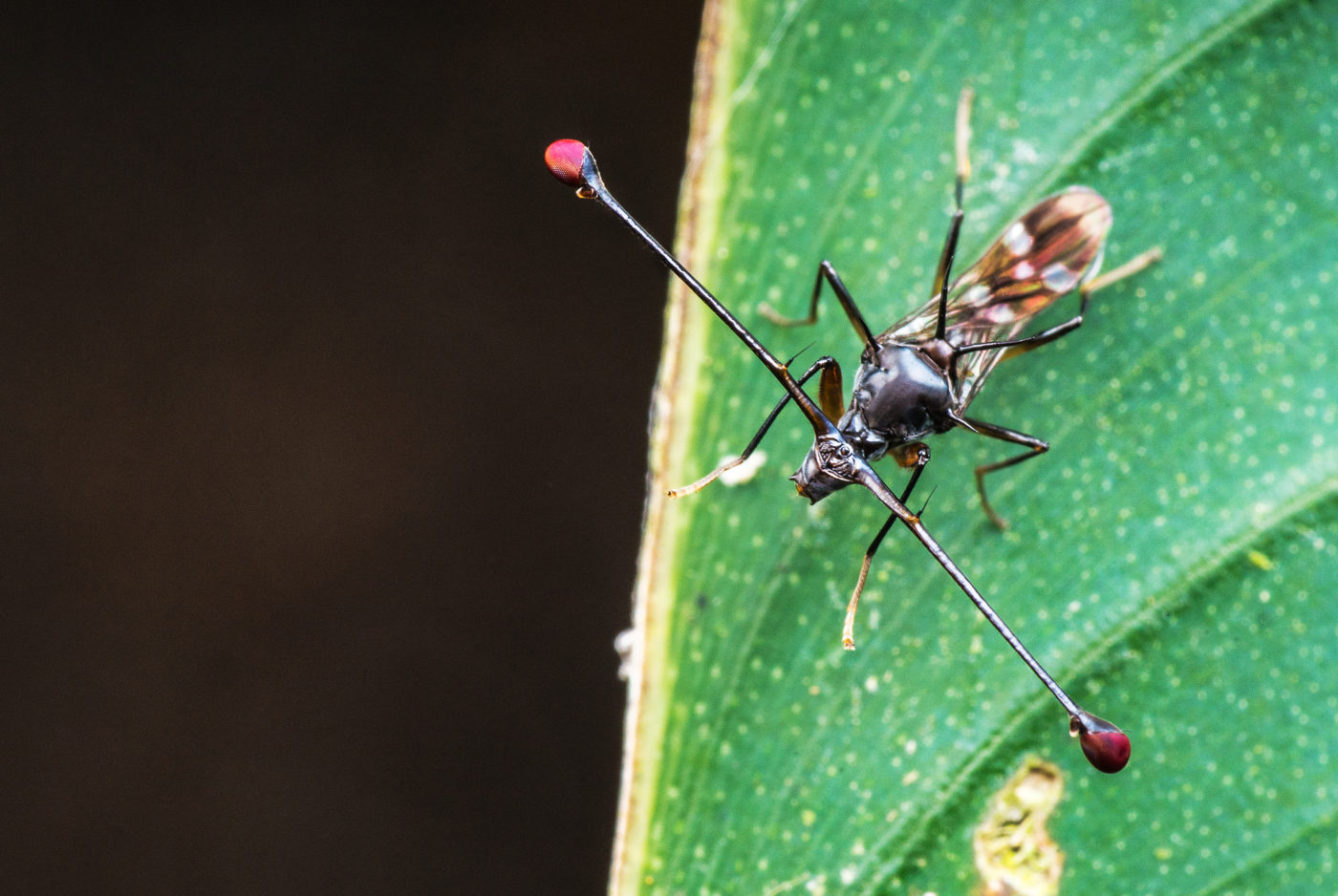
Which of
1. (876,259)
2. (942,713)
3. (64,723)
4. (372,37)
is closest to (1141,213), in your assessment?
(876,259)

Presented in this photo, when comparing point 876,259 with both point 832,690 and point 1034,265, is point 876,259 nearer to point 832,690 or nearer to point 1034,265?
point 1034,265

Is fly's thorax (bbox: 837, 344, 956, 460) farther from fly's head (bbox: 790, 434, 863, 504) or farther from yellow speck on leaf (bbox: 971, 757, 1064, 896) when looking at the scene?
yellow speck on leaf (bbox: 971, 757, 1064, 896)

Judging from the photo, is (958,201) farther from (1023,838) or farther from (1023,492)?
(1023,838)

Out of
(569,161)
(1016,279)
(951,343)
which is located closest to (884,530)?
(951,343)

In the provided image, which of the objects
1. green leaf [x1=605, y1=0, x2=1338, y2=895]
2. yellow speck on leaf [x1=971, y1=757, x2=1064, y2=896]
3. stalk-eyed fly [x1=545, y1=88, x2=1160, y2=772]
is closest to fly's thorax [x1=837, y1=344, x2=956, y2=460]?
stalk-eyed fly [x1=545, y1=88, x2=1160, y2=772]

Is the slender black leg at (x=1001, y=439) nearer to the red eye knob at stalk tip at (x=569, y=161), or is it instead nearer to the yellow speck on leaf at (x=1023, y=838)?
the yellow speck on leaf at (x=1023, y=838)
